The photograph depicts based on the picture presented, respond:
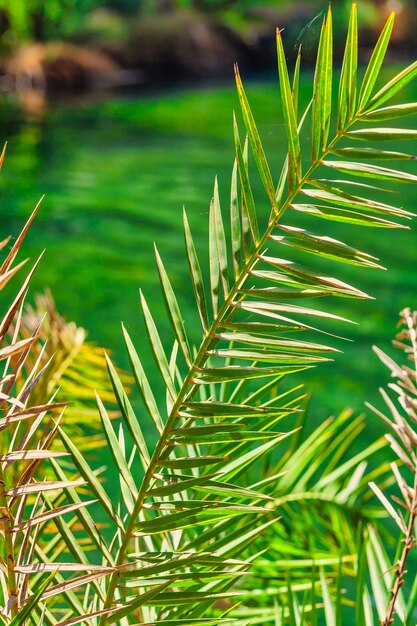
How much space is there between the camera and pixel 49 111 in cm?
773

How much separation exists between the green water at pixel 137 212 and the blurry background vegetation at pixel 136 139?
1cm

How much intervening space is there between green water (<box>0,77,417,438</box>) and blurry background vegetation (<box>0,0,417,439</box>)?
11 millimetres

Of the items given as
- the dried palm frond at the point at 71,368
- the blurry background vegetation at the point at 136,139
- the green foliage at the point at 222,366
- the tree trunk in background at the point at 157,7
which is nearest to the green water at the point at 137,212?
the blurry background vegetation at the point at 136,139

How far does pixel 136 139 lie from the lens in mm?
6855

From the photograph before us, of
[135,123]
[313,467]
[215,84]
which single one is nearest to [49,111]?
[135,123]

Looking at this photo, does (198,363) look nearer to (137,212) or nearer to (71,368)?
(71,368)

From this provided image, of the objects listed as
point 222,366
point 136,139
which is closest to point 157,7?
point 136,139

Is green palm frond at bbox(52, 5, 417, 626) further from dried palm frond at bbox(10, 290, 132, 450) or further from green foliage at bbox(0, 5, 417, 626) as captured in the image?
dried palm frond at bbox(10, 290, 132, 450)

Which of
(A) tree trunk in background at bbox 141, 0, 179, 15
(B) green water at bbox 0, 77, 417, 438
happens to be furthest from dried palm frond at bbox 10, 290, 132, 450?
(A) tree trunk in background at bbox 141, 0, 179, 15

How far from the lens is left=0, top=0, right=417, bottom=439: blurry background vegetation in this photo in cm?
368

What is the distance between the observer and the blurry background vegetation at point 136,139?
368 cm

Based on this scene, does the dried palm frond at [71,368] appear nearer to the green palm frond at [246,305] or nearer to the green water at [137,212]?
the green palm frond at [246,305]

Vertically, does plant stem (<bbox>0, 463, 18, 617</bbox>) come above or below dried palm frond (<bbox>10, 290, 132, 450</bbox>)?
above

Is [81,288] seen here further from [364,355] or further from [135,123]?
[135,123]
